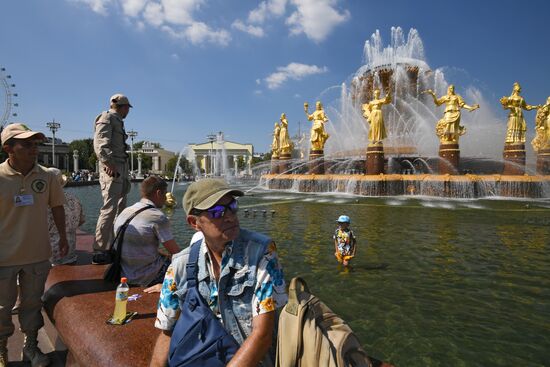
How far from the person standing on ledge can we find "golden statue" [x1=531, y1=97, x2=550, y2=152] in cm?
2709

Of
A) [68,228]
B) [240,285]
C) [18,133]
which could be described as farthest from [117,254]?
[240,285]

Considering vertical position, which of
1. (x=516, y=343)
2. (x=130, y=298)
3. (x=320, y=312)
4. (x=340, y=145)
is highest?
(x=340, y=145)

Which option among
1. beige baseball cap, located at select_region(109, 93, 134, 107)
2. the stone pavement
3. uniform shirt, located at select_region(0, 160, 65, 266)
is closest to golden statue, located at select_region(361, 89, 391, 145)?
beige baseball cap, located at select_region(109, 93, 134, 107)

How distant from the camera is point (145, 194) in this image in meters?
3.81

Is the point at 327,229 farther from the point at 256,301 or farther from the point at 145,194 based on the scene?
the point at 256,301

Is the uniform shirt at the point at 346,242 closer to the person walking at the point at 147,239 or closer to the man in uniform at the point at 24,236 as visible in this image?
the person walking at the point at 147,239

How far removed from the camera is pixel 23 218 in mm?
3111

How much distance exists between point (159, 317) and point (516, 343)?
3.96m

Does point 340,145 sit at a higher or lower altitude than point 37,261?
higher

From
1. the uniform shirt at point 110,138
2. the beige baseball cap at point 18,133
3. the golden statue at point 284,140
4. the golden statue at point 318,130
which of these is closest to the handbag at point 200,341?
the beige baseball cap at point 18,133

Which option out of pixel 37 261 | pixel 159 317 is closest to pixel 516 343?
pixel 159 317

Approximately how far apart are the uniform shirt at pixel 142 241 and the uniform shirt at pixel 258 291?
1710 millimetres

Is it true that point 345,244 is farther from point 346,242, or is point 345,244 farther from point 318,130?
point 318,130

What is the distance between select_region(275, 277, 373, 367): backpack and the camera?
5.20ft
